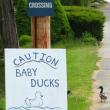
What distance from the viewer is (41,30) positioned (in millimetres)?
7176

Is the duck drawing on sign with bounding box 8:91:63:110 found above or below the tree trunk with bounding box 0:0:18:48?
below

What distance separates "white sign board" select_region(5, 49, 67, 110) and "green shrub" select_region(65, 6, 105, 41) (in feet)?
48.4

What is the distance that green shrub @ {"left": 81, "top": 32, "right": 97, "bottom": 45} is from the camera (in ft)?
66.6

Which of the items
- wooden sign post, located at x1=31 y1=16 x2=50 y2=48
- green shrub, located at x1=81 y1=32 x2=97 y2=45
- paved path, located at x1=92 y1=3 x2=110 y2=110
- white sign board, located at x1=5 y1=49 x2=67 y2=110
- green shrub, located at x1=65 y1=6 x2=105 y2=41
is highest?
green shrub, located at x1=65 y1=6 x2=105 y2=41

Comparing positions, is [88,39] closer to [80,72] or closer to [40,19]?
[80,72]

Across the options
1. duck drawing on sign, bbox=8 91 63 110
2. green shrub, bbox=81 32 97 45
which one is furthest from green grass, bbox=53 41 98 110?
duck drawing on sign, bbox=8 91 63 110

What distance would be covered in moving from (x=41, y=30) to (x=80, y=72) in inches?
270

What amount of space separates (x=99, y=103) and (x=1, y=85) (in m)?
3.00

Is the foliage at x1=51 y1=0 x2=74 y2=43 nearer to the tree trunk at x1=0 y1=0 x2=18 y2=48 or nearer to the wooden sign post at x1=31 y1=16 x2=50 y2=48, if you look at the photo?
the tree trunk at x1=0 y1=0 x2=18 y2=48

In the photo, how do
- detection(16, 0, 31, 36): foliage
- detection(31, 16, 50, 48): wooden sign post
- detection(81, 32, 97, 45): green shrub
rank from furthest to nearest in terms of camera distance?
detection(16, 0, 31, 36): foliage < detection(81, 32, 97, 45): green shrub < detection(31, 16, 50, 48): wooden sign post

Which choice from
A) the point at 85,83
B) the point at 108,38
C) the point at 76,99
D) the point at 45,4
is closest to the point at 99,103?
the point at 76,99

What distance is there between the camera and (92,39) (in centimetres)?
2044

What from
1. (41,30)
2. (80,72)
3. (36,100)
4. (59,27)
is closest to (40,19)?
(41,30)

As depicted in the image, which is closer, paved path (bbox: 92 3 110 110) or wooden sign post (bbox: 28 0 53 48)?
wooden sign post (bbox: 28 0 53 48)
